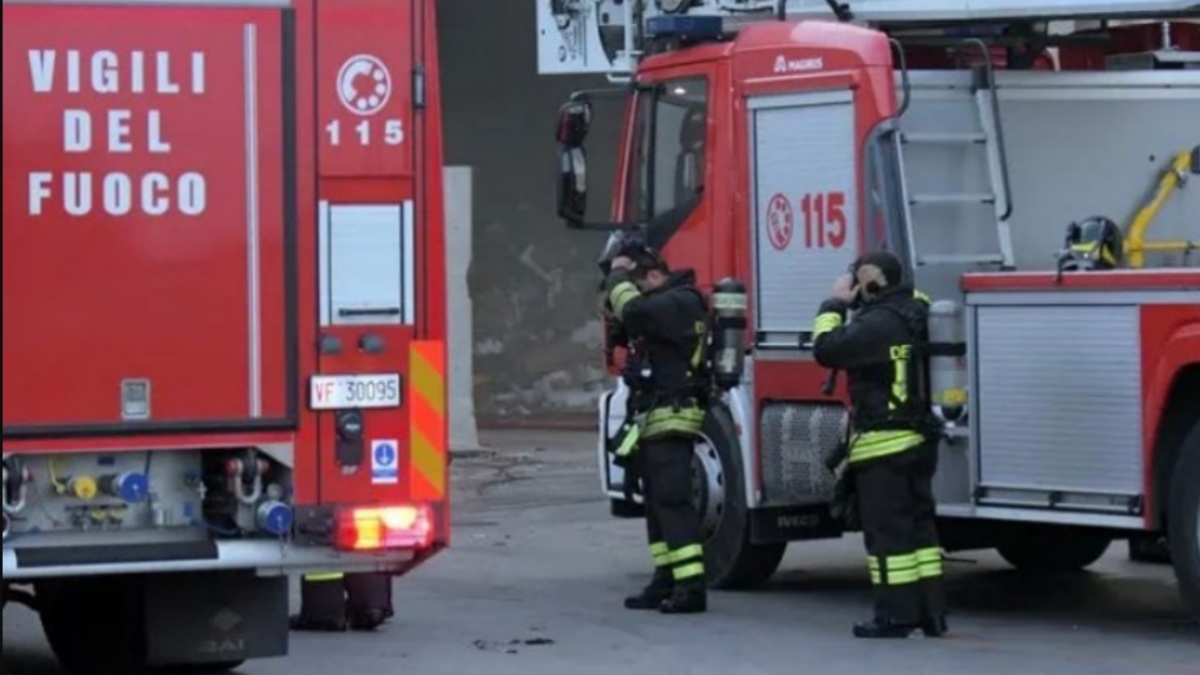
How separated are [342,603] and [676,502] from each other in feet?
5.38

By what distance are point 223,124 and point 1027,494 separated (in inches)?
173

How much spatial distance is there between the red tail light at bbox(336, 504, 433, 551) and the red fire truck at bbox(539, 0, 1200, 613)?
11.2 ft

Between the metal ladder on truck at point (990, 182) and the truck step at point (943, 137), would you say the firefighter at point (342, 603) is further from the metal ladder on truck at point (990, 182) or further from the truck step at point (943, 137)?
the truck step at point (943, 137)

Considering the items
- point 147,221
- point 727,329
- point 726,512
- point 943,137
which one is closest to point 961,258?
point 943,137

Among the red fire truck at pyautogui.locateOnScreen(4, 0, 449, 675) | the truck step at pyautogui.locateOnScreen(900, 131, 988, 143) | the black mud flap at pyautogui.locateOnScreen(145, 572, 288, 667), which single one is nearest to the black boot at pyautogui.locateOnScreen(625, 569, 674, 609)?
the truck step at pyautogui.locateOnScreen(900, 131, 988, 143)

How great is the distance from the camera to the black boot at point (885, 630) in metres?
10.9

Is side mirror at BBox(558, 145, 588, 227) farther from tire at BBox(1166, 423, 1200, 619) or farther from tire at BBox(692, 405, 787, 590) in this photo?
tire at BBox(1166, 423, 1200, 619)

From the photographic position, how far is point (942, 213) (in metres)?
11.7

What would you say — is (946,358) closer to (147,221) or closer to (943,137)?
(943,137)

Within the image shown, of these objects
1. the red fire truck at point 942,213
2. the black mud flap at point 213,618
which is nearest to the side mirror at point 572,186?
the red fire truck at point 942,213

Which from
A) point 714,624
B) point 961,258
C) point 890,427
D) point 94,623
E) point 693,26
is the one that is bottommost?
point 714,624

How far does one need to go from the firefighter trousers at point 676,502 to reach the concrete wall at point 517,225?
10143mm

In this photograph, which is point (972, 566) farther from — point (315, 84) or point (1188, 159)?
point (315, 84)

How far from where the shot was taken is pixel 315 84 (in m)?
8.15
